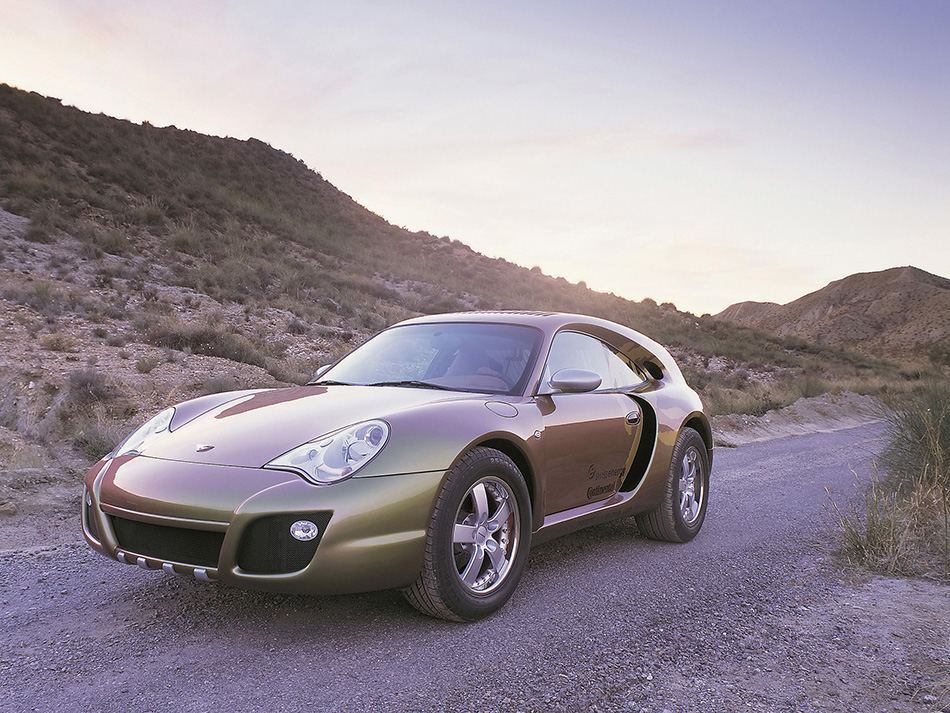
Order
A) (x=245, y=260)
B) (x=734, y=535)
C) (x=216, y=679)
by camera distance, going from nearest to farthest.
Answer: (x=216, y=679)
(x=734, y=535)
(x=245, y=260)

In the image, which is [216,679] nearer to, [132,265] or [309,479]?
[309,479]

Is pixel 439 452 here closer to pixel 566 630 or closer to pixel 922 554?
pixel 566 630

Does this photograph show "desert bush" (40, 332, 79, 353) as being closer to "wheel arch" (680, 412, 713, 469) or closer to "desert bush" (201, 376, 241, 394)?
"desert bush" (201, 376, 241, 394)

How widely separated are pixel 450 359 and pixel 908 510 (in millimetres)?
3560

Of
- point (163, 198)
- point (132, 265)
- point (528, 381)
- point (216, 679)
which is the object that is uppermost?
point (163, 198)

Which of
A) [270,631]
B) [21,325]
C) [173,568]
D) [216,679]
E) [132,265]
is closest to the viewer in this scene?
[216,679]

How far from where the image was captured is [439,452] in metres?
3.35

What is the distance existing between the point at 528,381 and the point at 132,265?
55.5 feet

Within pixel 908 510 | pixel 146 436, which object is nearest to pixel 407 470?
pixel 146 436

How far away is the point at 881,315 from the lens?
7181cm

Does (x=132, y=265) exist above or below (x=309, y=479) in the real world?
above

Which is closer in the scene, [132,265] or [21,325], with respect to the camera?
[21,325]

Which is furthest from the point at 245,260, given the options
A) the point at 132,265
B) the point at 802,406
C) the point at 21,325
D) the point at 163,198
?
the point at 802,406

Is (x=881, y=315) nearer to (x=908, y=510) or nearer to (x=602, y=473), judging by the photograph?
(x=908, y=510)
